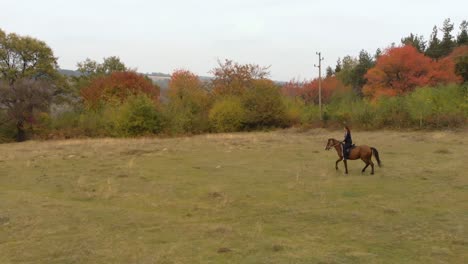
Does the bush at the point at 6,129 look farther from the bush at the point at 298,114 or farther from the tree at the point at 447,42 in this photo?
the tree at the point at 447,42

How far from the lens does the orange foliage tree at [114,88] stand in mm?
49219

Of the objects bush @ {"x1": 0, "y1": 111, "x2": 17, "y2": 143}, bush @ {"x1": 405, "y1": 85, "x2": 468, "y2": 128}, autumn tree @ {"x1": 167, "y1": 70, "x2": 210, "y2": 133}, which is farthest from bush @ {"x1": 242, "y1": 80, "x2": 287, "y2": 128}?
bush @ {"x1": 0, "y1": 111, "x2": 17, "y2": 143}

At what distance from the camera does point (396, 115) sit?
1379 inches

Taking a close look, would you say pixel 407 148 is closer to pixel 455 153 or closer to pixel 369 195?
pixel 455 153

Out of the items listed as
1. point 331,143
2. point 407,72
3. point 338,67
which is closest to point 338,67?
point 338,67

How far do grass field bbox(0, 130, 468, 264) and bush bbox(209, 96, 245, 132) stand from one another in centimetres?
2259

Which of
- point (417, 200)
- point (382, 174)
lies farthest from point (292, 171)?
point (417, 200)

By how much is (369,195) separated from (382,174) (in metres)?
3.33

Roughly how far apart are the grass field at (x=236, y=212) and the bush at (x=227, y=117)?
22.6 metres

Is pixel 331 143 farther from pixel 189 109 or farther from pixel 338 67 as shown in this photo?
pixel 338 67

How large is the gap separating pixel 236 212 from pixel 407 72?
42878 mm

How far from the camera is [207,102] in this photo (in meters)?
46.0

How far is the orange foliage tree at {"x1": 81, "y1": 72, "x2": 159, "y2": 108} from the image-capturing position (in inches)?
1938

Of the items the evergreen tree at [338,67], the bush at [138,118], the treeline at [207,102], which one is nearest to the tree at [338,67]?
the evergreen tree at [338,67]
